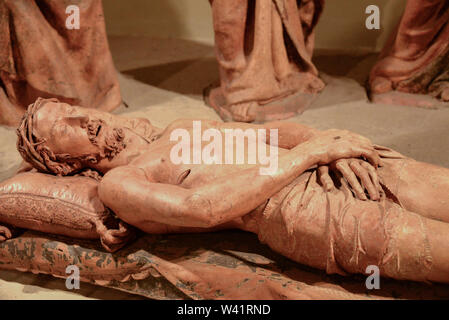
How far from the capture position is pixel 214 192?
234 cm

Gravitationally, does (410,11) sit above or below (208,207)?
above

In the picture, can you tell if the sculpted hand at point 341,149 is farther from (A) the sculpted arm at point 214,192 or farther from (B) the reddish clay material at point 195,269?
(B) the reddish clay material at point 195,269

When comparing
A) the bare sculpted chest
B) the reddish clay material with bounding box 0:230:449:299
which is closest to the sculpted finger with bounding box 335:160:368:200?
the bare sculpted chest

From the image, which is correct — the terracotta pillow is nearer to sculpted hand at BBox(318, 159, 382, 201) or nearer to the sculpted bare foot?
sculpted hand at BBox(318, 159, 382, 201)

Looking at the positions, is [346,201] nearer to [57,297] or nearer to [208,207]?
[208,207]

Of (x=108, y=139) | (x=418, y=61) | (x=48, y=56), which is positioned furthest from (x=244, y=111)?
(x=108, y=139)

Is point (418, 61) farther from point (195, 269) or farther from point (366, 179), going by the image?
point (195, 269)

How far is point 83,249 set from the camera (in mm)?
2736

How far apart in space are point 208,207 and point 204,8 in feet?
15.5

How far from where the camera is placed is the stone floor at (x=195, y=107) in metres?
3.00

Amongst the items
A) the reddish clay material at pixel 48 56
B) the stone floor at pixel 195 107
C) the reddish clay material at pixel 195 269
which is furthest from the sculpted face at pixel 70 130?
the reddish clay material at pixel 48 56

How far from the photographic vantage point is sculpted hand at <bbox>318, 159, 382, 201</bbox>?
2.35 meters

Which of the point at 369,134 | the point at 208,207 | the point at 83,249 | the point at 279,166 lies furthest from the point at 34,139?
the point at 369,134

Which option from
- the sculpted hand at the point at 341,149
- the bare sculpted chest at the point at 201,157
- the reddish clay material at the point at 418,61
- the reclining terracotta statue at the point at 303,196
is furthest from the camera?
the reddish clay material at the point at 418,61
